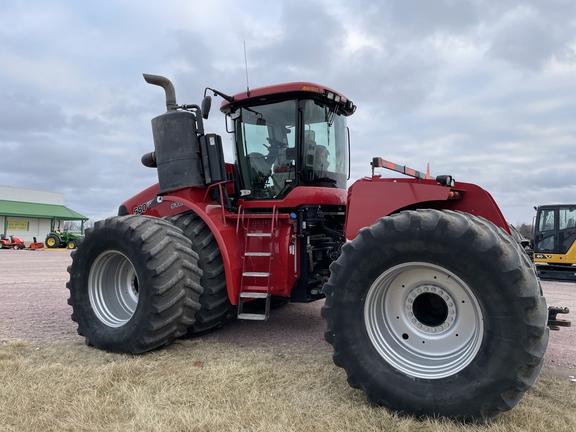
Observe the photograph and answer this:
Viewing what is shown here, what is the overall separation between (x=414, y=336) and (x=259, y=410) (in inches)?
50.6

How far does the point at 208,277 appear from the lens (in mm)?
5047

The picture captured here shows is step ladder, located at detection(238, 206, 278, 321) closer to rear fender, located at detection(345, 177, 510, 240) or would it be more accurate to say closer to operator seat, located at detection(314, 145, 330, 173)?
operator seat, located at detection(314, 145, 330, 173)

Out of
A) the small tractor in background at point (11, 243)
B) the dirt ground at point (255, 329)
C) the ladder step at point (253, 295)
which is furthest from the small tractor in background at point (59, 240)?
the ladder step at point (253, 295)

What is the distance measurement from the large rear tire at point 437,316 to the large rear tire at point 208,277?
6.55 feet

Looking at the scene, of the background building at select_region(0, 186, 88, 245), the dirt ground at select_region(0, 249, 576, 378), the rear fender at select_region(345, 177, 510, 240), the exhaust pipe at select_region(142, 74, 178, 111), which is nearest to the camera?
the rear fender at select_region(345, 177, 510, 240)

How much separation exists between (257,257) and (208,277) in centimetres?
59

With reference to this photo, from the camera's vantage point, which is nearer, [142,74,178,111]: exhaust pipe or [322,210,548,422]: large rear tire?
[322,210,548,422]: large rear tire

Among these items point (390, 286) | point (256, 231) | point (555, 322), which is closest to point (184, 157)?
point (256, 231)

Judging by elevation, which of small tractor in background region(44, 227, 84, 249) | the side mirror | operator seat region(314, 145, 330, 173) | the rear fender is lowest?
small tractor in background region(44, 227, 84, 249)

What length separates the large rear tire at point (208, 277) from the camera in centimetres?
506

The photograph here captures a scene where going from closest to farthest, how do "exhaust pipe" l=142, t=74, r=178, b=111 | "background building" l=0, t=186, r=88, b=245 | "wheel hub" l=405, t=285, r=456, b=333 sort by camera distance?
1. "wheel hub" l=405, t=285, r=456, b=333
2. "exhaust pipe" l=142, t=74, r=178, b=111
3. "background building" l=0, t=186, r=88, b=245

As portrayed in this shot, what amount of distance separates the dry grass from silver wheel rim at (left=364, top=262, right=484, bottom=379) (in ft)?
1.37

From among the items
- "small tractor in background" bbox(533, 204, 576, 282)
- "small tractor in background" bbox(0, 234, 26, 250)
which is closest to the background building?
"small tractor in background" bbox(0, 234, 26, 250)

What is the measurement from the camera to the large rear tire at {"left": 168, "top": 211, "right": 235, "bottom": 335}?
16.6 feet
